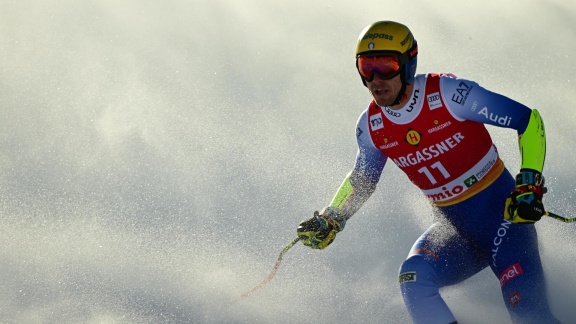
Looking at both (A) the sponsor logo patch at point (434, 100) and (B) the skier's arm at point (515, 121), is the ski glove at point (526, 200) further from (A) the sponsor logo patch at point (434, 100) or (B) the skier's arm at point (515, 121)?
(A) the sponsor logo patch at point (434, 100)

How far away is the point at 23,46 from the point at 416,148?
11449 mm

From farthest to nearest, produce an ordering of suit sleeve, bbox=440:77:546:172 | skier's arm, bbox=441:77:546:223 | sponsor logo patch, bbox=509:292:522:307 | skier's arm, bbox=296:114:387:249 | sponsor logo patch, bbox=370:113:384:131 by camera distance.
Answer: skier's arm, bbox=296:114:387:249 < sponsor logo patch, bbox=370:113:384:131 < sponsor logo patch, bbox=509:292:522:307 < suit sleeve, bbox=440:77:546:172 < skier's arm, bbox=441:77:546:223

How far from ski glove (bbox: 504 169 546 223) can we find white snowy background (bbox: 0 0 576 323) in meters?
2.09

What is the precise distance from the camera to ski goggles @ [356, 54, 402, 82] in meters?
6.10

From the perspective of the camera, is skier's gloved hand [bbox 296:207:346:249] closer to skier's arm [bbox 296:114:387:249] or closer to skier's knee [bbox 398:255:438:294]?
skier's arm [bbox 296:114:387:249]

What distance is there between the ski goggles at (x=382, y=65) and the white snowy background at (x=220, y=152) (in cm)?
277

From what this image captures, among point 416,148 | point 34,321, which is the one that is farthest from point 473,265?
point 34,321

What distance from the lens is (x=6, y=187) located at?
12477 millimetres

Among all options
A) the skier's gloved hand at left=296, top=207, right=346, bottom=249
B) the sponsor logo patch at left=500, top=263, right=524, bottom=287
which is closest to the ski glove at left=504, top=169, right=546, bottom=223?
the sponsor logo patch at left=500, top=263, right=524, bottom=287

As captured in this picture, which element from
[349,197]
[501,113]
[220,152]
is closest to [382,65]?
[501,113]

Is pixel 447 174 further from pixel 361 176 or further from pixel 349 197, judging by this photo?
pixel 349 197

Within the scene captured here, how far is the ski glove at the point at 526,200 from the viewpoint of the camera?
18.5ft

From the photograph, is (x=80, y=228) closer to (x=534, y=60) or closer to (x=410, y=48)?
Result: (x=410, y=48)

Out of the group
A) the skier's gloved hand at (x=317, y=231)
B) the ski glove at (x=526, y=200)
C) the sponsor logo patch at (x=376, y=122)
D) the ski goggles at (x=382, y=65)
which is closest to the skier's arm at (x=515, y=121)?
the ski glove at (x=526, y=200)
